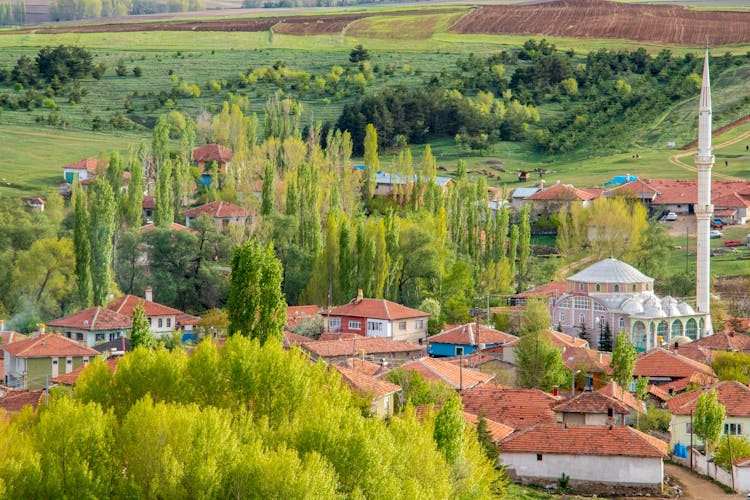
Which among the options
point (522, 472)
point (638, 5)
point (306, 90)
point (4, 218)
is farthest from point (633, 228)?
point (638, 5)

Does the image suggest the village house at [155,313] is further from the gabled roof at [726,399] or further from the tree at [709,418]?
the tree at [709,418]

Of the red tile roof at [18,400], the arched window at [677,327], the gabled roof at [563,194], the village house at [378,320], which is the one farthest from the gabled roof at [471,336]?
the gabled roof at [563,194]

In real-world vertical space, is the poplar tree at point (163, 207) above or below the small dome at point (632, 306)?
above

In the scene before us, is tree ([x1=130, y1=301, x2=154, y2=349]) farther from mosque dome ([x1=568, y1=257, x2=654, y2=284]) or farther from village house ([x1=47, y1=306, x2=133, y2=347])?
mosque dome ([x1=568, y1=257, x2=654, y2=284])

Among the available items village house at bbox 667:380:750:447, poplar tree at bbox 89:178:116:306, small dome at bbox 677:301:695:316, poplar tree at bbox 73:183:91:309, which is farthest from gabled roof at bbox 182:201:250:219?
village house at bbox 667:380:750:447

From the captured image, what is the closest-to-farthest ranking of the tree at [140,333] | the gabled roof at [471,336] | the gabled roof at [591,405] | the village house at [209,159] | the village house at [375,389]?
the tree at [140,333] < the village house at [375,389] < the gabled roof at [591,405] < the gabled roof at [471,336] < the village house at [209,159]
